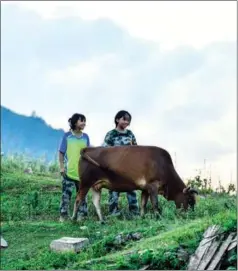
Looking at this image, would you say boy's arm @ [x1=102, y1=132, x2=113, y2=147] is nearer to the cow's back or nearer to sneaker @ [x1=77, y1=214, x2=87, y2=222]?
the cow's back

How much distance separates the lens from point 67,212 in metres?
11.2

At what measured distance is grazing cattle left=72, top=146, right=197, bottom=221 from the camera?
10.2 metres

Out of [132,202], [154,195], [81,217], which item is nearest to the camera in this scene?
[154,195]

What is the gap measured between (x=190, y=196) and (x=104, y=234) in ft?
5.68

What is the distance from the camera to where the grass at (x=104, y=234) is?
290 inches

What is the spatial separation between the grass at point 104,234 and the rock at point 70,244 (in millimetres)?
91

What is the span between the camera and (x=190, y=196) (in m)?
10.3

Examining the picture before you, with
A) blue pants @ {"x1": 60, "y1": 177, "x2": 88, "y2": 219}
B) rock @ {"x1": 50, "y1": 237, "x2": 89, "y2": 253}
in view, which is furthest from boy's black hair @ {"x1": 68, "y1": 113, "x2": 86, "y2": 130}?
rock @ {"x1": 50, "y1": 237, "x2": 89, "y2": 253}

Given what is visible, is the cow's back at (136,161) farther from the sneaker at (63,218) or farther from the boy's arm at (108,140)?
the sneaker at (63,218)

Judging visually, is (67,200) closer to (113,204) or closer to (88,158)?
(113,204)

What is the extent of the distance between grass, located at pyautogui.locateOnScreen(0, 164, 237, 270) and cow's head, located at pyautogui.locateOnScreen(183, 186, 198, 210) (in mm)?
105

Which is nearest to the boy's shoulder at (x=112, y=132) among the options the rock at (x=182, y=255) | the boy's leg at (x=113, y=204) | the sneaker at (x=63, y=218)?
the boy's leg at (x=113, y=204)

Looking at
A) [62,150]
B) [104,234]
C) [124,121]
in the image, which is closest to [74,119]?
[62,150]

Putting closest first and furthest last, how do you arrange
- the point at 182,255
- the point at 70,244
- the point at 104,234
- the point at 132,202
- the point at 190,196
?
the point at 182,255 → the point at 70,244 → the point at 104,234 → the point at 190,196 → the point at 132,202
